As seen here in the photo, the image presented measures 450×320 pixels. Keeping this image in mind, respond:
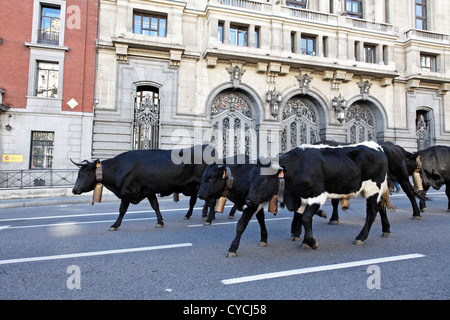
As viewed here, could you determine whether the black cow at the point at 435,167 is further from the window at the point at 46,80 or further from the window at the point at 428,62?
the window at the point at 428,62

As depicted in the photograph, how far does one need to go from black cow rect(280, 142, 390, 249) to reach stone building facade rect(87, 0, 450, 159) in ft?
53.3

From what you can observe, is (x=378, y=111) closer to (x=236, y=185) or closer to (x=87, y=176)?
(x=236, y=185)

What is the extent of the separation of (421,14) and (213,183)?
34161 mm

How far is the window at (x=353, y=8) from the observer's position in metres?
27.0

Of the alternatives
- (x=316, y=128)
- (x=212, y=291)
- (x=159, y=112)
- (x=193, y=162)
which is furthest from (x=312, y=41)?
(x=212, y=291)

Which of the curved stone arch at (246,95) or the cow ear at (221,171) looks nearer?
the cow ear at (221,171)

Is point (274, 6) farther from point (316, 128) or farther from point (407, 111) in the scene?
point (407, 111)

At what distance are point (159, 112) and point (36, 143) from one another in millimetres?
8178

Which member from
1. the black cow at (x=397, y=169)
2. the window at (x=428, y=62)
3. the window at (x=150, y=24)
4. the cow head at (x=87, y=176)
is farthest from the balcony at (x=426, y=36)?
the cow head at (x=87, y=176)

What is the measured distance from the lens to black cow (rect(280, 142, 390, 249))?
5070 millimetres

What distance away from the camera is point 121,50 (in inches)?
787

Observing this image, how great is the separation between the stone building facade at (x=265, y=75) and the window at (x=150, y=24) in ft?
0.24

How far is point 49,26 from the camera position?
65.7ft

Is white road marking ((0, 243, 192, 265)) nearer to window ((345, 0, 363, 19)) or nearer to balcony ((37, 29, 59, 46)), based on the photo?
balcony ((37, 29, 59, 46))
